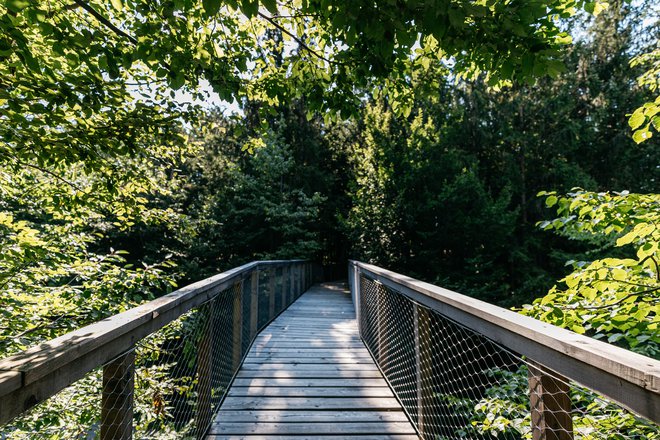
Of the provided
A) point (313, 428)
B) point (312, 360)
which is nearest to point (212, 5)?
point (313, 428)

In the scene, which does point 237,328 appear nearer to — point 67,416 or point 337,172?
point 67,416

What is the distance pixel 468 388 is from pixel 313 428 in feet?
4.30

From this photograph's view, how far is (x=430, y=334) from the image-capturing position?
106 inches

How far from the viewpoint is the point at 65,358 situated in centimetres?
97

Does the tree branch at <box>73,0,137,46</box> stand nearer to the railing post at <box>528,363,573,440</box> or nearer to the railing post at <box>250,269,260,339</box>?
the railing post at <box>250,269,260,339</box>

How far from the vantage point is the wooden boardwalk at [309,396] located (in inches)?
104

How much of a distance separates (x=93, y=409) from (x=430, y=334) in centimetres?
285

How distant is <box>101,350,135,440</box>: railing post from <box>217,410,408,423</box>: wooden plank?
153 cm

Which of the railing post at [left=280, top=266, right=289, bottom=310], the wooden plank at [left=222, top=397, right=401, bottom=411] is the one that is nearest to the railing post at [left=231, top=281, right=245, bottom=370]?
the wooden plank at [left=222, top=397, right=401, bottom=411]

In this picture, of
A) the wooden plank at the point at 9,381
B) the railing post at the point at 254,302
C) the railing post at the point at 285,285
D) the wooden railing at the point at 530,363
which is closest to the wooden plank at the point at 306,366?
the wooden railing at the point at 530,363

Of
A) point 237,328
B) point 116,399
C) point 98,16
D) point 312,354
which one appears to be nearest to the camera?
point 116,399

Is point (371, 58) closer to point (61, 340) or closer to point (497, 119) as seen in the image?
point (61, 340)

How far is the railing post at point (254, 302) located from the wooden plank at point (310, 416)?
1.91 m

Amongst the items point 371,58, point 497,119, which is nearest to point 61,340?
point 371,58
